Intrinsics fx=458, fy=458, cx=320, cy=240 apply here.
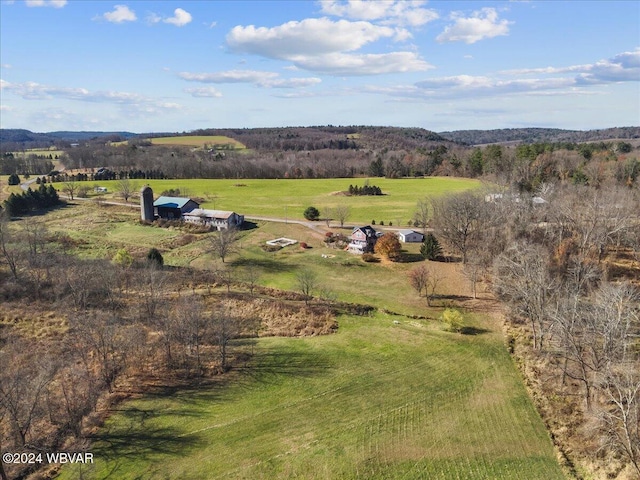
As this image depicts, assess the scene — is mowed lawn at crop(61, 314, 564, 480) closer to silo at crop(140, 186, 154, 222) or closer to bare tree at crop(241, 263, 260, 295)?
bare tree at crop(241, 263, 260, 295)

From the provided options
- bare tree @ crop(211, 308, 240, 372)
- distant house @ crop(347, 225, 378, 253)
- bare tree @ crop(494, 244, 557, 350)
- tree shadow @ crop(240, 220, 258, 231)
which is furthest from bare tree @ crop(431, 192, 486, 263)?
tree shadow @ crop(240, 220, 258, 231)

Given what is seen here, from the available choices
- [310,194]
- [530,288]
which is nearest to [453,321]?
[530,288]

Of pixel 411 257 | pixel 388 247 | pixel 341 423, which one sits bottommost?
pixel 341 423

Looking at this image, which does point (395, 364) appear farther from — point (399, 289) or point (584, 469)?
point (399, 289)

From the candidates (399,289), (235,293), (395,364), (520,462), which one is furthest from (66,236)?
(520,462)

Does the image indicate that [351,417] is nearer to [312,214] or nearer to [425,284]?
[425,284]

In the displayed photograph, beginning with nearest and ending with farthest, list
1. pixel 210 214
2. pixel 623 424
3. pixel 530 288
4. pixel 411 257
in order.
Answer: pixel 623 424
pixel 530 288
pixel 411 257
pixel 210 214
